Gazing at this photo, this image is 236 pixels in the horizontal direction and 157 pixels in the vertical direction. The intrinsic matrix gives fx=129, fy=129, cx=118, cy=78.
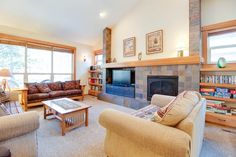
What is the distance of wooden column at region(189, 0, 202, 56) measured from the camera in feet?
10.0

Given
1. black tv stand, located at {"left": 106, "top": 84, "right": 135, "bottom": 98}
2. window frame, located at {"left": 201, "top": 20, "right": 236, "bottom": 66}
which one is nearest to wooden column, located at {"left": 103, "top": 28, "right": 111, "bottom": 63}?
black tv stand, located at {"left": 106, "top": 84, "right": 135, "bottom": 98}

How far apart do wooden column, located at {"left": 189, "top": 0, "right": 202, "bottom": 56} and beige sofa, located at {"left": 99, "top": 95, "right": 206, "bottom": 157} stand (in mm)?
2180

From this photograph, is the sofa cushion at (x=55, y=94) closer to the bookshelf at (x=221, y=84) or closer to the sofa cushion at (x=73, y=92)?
the sofa cushion at (x=73, y=92)

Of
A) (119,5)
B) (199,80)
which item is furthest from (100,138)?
(119,5)

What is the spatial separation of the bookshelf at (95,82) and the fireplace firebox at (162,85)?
2554 mm

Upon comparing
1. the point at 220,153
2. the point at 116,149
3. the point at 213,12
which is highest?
the point at 213,12

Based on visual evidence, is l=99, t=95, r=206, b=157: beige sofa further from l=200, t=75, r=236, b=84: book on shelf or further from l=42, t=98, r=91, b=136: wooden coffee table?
l=200, t=75, r=236, b=84: book on shelf

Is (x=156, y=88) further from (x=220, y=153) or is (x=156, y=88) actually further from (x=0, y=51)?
(x=0, y=51)

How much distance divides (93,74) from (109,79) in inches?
52.9

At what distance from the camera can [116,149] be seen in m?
1.52

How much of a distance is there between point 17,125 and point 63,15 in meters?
3.90

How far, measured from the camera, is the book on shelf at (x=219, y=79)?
109 inches

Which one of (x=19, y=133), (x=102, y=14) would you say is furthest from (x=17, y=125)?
(x=102, y=14)

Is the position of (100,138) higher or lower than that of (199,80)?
lower
